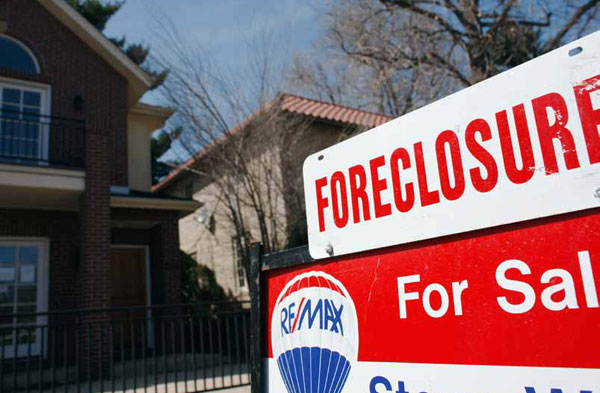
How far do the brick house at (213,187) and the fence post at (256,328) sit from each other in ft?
30.5

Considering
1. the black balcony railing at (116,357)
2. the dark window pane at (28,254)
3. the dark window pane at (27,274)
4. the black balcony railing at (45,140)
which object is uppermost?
the black balcony railing at (45,140)

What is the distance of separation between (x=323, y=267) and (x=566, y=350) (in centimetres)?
73

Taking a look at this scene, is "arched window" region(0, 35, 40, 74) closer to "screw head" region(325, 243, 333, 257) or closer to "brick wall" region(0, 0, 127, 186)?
Result: "brick wall" region(0, 0, 127, 186)

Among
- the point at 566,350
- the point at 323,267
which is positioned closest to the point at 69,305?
the point at 323,267

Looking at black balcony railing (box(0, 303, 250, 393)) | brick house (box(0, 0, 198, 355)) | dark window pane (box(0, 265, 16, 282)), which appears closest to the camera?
black balcony railing (box(0, 303, 250, 393))

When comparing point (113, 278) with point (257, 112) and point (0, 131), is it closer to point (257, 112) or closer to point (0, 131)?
point (0, 131)

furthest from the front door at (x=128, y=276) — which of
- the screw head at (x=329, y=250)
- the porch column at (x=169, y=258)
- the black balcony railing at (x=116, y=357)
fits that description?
the screw head at (x=329, y=250)

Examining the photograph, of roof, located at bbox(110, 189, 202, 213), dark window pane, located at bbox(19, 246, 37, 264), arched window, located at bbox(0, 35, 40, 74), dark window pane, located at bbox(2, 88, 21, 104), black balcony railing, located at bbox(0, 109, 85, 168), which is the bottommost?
dark window pane, located at bbox(19, 246, 37, 264)

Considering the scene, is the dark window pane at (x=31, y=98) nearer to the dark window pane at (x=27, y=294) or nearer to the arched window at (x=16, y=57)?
the arched window at (x=16, y=57)

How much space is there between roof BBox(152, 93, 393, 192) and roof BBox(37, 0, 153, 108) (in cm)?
230

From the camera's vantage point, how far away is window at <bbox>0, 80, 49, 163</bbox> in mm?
9742

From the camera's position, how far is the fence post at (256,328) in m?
1.73

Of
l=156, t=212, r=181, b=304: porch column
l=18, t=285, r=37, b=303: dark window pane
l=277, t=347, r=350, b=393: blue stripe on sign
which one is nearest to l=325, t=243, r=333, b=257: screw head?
l=277, t=347, r=350, b=393: blue stripe on sign

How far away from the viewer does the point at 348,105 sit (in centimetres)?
1584
